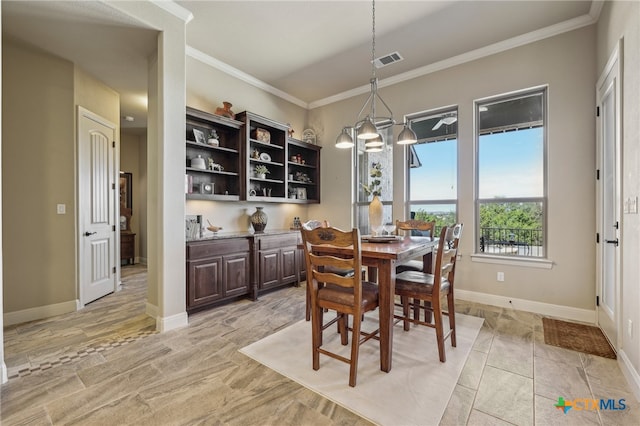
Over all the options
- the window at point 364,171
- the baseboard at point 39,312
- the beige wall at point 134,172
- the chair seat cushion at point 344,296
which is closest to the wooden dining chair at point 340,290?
the chair seat cushion at point 344,296

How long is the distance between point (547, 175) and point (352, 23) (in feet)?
9.20

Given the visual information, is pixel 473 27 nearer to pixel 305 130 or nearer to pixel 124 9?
pixel 305 130

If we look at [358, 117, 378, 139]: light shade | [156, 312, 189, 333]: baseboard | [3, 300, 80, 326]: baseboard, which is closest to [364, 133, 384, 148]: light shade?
[358, 117, 378, 139]: light shade

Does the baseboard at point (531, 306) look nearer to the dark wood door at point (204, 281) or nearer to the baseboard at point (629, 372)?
the baseboard at point (629, 372)

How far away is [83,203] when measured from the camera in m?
3.60

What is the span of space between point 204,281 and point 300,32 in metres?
3.07

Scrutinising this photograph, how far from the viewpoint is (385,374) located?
2.07 meters

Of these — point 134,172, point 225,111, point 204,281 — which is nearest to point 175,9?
point 225,111

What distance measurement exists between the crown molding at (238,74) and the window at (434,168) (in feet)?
7.06

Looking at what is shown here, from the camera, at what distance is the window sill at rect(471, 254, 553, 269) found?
332 centimetres

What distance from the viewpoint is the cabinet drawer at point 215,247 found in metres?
3.16

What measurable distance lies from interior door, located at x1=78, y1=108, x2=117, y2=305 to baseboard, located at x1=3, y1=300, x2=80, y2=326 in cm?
13

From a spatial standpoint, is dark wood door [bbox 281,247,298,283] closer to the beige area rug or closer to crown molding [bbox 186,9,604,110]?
A: the beige area rug

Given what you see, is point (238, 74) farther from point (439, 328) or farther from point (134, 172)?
point (439, 328)
